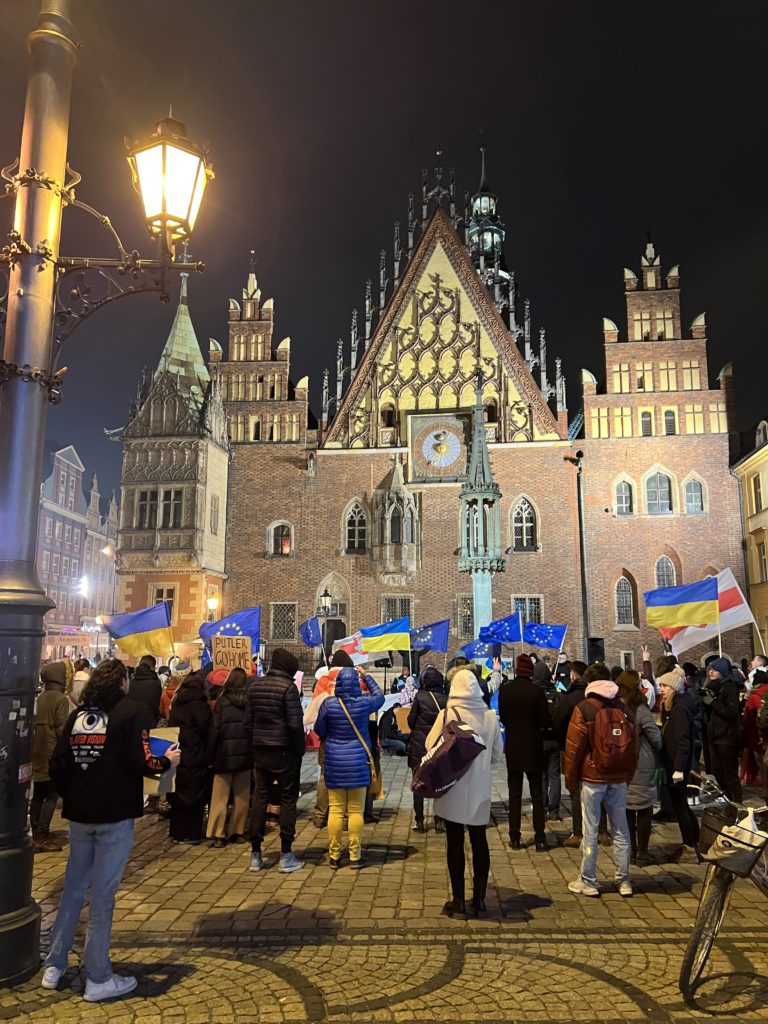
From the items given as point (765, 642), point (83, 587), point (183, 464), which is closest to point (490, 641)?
point (765, 642)

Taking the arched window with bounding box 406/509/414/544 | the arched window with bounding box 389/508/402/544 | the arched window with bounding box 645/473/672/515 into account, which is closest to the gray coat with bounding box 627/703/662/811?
the arched window with bounding box 406/509/414/544

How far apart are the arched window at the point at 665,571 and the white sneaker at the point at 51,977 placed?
24.4 m

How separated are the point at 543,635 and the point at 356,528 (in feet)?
34.8

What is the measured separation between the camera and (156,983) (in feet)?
15.0

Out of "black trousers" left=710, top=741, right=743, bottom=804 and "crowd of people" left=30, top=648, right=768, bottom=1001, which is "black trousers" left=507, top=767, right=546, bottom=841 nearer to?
"crowd of people" left=30, top=648, right=768, bottom=1001

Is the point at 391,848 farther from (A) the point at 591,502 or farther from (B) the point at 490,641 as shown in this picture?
(A) the point at 591,502

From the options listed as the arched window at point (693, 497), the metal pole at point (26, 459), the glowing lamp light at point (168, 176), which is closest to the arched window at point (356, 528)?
the arched window at point (693, 497)

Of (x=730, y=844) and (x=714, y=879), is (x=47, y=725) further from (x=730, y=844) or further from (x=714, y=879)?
(x=730, y=844)

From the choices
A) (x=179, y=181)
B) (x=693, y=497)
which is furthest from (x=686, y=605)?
(x=693, y=497)

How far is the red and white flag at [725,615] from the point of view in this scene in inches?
536

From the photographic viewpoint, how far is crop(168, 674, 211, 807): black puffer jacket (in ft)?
26.3

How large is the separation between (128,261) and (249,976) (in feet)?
16.3

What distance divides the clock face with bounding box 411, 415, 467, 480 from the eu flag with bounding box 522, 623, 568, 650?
31.5 ft

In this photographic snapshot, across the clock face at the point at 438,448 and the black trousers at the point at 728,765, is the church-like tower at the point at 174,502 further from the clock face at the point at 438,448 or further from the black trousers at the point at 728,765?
the black trousers at the point at 728,765
